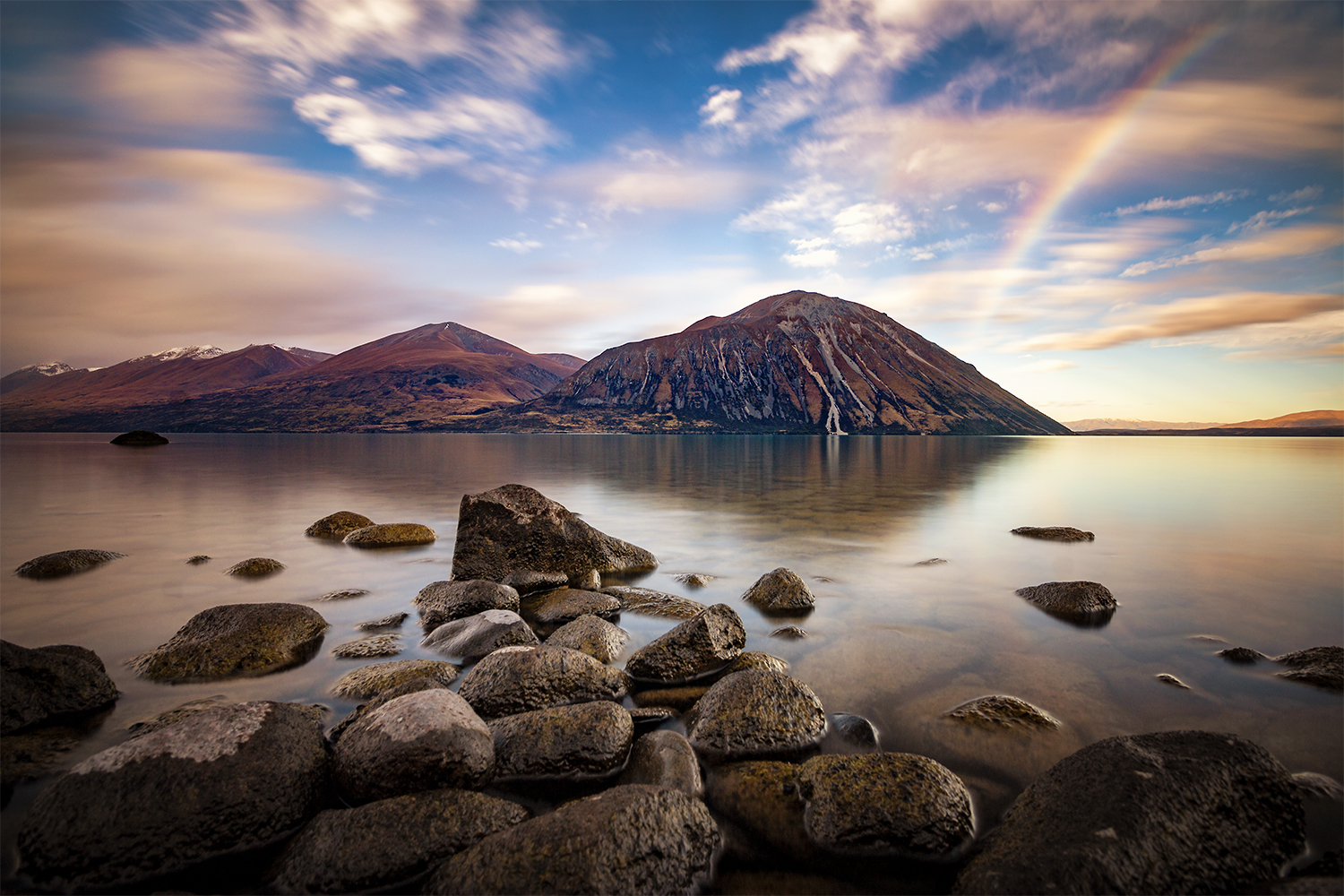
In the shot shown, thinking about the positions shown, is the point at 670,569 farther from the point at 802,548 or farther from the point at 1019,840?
the point at 1019,840

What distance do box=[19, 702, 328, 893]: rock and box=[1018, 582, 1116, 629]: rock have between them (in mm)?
15356

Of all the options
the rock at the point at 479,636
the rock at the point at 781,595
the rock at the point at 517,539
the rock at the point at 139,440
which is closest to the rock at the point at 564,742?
the rock at the point at 479,636

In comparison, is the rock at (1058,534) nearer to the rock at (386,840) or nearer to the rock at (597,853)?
the rock at (597,853)

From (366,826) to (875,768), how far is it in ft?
17.8

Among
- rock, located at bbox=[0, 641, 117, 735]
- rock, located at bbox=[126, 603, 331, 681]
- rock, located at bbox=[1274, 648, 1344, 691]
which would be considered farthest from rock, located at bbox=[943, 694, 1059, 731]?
rock, located at bbox=[0, 641, 117, 735]

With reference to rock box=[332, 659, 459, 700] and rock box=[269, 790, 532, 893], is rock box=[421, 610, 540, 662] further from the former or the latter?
rock box=[269, 790, 532, 893]

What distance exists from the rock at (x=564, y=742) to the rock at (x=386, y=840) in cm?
99

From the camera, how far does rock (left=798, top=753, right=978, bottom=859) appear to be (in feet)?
20.5

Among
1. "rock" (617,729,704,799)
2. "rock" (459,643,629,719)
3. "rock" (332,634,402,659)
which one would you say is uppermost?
"rock" (459,643,629,719)

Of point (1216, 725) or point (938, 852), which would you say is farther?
point (1216, 725)

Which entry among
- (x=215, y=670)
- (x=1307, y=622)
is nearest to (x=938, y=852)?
(x=215, y=670)

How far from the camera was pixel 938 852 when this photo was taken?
6.23m

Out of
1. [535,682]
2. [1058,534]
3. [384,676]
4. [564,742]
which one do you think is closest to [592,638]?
[535,682]

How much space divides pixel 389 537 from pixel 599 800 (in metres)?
19.9
